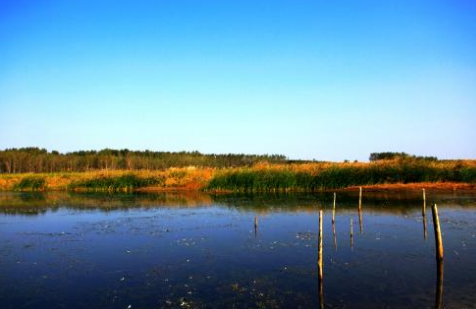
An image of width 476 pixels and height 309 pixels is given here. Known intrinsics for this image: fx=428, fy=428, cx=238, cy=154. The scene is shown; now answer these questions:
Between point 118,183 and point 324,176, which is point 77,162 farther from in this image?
point 324,176

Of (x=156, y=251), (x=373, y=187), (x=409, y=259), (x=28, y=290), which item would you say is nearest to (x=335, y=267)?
(x=409, y=259)

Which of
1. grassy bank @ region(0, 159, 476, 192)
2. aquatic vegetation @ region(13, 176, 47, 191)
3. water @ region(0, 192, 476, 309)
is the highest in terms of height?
grassy bank @ region(0, 159, 476, 192)

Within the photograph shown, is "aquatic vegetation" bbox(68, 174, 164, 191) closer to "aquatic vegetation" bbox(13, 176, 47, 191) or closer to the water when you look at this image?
"aquatic vegetation" bbox(13, 176, 47, 191)

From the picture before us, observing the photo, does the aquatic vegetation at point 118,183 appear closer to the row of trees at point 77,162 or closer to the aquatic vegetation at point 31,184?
the aquatic vegetation at point 31,184

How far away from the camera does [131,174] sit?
157 feet

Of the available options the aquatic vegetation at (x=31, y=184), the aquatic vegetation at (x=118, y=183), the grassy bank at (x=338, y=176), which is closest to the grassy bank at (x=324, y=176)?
the grassy bank at (x=338, y=176)

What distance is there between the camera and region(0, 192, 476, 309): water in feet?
33.8

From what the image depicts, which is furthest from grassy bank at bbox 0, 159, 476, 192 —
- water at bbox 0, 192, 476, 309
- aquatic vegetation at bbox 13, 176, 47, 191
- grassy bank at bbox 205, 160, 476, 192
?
water at bbox 0, 192, 476, 309

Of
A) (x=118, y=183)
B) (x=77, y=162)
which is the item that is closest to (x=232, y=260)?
(x=118, y=183)

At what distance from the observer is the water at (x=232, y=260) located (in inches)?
405

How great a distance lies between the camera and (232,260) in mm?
14109

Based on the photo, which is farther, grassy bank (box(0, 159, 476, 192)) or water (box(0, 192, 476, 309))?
grassy bank (box(0, 159, 476, 192))

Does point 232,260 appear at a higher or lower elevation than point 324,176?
lower

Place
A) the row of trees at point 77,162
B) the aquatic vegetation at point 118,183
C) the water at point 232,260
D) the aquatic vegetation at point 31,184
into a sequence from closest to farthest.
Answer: the water at point 232,260 → the aquatic vegetation at point 118,183 → the aquatic vegetation at point 31,184 → the row of trees at point 77,162
